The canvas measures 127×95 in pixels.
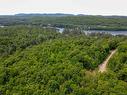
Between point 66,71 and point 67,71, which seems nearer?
point 67,71

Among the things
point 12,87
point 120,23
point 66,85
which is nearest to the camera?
point 66,85

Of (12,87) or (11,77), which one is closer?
(12,87)

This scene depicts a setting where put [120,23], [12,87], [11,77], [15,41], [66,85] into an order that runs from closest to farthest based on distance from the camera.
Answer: [66,85] → [12,87] → [11,77] → [15,41] → [120,23]

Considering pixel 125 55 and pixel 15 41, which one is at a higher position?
pixel 125 55

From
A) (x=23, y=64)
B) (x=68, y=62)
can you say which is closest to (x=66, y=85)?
(x=68, y=62)

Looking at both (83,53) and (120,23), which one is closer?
(83,53)

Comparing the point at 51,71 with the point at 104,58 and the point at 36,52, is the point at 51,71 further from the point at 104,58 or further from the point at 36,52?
the point at 36,52

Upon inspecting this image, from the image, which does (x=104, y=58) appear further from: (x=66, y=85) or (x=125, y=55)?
(x=66, y=85)

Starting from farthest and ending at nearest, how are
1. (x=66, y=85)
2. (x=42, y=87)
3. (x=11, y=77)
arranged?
(x=11, y=77)
(x=42, y=87)
(x=66, y=85)

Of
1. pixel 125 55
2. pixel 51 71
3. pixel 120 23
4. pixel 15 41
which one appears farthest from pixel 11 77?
pixel 120 23
